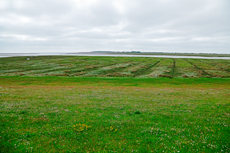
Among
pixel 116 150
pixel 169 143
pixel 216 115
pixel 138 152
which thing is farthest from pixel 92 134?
A: pixel 216 115

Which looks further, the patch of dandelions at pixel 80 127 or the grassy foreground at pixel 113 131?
the patch of dandelions at pixel 80 127

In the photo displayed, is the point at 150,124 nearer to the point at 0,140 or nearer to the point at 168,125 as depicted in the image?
the point at 168,125

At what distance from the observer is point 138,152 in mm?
9328

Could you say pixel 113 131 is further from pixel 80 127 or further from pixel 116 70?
pixel 116 70

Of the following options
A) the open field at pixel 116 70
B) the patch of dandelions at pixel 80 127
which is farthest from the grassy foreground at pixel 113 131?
the open field at pixel 116 70

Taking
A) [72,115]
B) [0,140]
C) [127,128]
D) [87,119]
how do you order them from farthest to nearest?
[72,115] → [87,119] → [127,128] → [0,140]

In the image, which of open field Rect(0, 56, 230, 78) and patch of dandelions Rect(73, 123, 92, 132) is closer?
patch of dandelions Rect(73, 123, 92, 132)

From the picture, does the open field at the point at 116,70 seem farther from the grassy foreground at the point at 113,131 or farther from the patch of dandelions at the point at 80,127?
the patch of dandelions at the point at 80,127

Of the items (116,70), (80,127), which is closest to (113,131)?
(80,127)

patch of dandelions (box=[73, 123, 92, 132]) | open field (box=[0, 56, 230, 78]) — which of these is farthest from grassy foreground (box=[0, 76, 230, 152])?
open field (box=[0, 56, 230, 78])

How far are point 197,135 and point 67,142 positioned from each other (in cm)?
1016

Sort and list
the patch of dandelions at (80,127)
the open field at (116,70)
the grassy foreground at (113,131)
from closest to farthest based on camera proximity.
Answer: the grassy foreground at (113,131)
the patch of dandelions at (80,127)
the open field at (116,70)

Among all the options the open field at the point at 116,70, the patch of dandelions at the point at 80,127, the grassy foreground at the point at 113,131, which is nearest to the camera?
the grassy foreground at the point at 113,131

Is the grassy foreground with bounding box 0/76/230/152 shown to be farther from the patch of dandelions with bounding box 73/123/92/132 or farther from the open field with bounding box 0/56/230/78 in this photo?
the open field with bounding box 0/56/230/78
